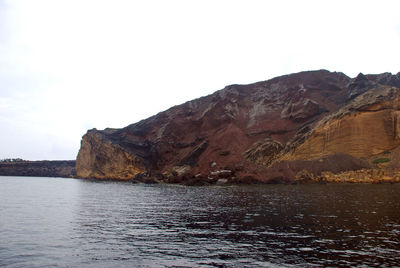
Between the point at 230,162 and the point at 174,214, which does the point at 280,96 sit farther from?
the point at 174,214

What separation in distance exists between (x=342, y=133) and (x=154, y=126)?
224 ft

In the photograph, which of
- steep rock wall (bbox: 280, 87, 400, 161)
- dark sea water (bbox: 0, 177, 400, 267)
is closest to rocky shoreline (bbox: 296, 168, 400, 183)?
steep rock wall (bbox: 280, 87, 400, 161)

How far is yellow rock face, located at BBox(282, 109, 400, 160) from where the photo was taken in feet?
183

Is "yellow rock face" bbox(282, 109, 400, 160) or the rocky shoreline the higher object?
"yellow rock face" bbox(282, 109, 400, 160)

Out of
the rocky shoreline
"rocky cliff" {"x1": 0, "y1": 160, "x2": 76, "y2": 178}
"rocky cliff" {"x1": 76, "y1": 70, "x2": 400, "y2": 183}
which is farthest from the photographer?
"rocky cliff" {"x1": 0, "y1": 160, "x2": 76, "y2": 178}

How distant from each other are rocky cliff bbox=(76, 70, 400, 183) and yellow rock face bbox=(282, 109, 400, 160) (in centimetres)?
17

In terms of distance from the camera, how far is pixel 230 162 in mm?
74188

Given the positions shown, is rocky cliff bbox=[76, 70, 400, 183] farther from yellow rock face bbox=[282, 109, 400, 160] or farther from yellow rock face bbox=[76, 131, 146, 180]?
yellow rock face bbox=[76, 131, 146, 180]

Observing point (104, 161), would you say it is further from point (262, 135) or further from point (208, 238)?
point (208, 238)

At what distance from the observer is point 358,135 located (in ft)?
188

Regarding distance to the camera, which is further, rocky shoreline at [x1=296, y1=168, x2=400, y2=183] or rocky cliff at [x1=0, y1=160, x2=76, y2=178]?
rocky cliff at [x1=0, y1=160, x2=76, y2=178]

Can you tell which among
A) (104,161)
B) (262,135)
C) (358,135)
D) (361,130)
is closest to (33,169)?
(104,161)

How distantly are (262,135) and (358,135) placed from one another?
2798 centimetres

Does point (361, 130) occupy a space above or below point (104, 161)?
above
